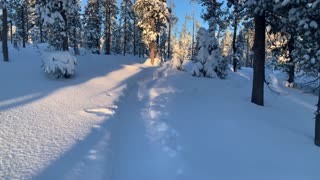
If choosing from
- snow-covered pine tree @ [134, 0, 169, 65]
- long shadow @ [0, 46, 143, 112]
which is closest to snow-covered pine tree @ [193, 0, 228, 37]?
snow-covered pine tree @ [134, 0, 169, 65]

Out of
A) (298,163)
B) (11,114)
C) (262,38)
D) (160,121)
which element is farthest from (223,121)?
(11,114)

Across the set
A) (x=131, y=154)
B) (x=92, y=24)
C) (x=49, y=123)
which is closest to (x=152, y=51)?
(x=92, y=24)

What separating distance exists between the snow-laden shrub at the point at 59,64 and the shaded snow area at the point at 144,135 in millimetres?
978

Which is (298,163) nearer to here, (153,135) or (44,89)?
(153,135)

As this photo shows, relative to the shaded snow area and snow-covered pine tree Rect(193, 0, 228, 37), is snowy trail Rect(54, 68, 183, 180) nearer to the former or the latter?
the shaded snow area

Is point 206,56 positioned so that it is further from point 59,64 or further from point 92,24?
point 92,24

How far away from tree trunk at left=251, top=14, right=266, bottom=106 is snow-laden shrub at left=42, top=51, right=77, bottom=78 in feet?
28.3

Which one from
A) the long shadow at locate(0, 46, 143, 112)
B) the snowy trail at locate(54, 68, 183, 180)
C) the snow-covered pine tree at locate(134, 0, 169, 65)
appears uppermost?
the snow-covered pine tree at locate(134, 0, 169, 65)

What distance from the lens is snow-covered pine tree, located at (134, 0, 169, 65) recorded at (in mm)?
33250

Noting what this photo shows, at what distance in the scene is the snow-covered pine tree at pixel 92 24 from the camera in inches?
2033

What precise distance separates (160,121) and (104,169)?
3.70 meters

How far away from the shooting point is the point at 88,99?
41.5 feet

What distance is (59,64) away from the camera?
16.0 m

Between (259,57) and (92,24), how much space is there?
41.8m
